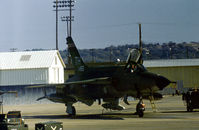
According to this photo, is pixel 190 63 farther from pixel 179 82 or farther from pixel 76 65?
pixel 76 65

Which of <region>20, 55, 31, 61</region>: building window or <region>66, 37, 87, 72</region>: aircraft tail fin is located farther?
<region>20, 55, 31, 61</region>: building window

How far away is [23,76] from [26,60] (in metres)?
2.28

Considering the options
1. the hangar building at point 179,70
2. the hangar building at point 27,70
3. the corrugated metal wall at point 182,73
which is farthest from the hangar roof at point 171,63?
the hangar building at point 27,70

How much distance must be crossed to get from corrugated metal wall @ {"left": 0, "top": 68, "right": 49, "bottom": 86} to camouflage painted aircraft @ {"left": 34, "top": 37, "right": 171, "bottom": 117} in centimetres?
2005

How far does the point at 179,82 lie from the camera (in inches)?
2430

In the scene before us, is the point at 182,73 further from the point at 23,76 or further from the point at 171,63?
the point at 23,76

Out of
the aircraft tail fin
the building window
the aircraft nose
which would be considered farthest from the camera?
the building window

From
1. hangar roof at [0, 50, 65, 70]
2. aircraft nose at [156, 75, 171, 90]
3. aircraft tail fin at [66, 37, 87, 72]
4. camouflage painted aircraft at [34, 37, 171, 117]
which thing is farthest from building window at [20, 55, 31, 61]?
aircraft nose at [156, 75, 171, 90]

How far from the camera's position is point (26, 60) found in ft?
164

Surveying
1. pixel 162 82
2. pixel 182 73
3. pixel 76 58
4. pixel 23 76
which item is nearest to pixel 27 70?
pixel 23 76

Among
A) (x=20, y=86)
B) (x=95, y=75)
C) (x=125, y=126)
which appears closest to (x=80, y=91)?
(x=95, y=75)

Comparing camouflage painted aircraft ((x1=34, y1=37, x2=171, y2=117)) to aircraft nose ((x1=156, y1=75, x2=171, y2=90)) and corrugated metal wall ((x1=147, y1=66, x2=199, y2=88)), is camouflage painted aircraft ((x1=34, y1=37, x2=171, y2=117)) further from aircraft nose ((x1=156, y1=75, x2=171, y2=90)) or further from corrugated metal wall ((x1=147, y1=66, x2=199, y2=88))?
corrugated metal wall ((x1=147, y1=66, x2=199, y2=88))

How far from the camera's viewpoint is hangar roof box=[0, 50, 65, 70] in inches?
1930

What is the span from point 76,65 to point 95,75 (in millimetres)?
3251
